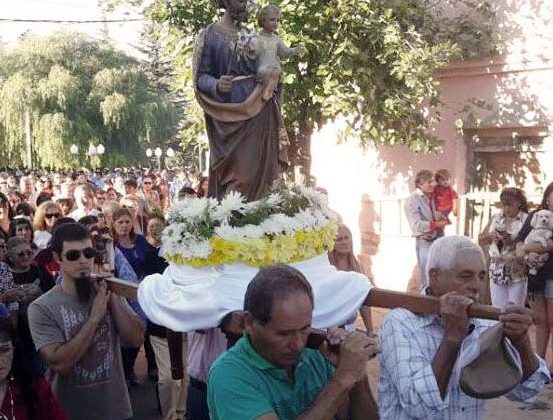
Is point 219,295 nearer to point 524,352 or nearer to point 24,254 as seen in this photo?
point 524,352

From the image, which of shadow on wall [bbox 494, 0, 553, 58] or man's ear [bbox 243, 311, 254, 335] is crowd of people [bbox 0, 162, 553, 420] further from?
shadow on wall [bbox 494, 0, 553, 58]

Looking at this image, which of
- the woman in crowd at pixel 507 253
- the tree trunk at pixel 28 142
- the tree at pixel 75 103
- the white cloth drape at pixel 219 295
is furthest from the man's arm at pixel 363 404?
the tree at pixel 75 103

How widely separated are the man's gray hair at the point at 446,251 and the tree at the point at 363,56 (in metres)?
7.01

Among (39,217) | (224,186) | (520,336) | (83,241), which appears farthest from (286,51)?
(39,217)

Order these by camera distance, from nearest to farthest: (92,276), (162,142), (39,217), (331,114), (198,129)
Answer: (92,276)
(39,217)
(331,114)
(198,129)
(162,142)

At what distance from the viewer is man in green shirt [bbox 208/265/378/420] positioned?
210cm

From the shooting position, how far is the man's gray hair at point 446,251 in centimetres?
276

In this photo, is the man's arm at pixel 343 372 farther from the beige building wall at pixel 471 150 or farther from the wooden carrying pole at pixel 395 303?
the beige building wall at pixel 471 150

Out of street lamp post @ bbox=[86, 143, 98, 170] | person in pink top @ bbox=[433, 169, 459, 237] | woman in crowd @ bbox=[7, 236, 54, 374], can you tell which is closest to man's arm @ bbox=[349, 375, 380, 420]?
woman in crowd @ bbox=[7, 236, 54, 374]

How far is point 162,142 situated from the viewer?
139ft

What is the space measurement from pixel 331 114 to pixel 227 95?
228 inches

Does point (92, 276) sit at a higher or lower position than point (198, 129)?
lower

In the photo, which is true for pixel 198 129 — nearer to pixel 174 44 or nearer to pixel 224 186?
pixel 174 44

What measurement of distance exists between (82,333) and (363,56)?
7355 millimetres
